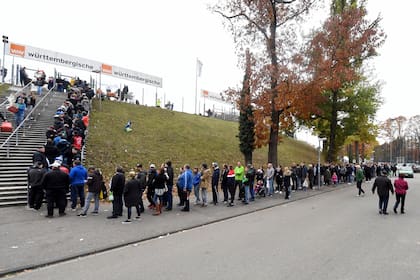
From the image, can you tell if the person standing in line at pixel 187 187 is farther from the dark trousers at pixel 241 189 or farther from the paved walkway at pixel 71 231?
the dark trousers at pixel 241 189

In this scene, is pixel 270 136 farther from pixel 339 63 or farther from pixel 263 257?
pixel 263 257

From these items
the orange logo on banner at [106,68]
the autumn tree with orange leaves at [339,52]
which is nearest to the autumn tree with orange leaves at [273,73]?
the autumn tree with orange leaves at [339,52]

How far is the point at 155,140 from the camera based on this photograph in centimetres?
2397

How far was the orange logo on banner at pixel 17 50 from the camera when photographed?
93.5ft

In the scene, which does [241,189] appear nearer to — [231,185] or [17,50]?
[231,185]

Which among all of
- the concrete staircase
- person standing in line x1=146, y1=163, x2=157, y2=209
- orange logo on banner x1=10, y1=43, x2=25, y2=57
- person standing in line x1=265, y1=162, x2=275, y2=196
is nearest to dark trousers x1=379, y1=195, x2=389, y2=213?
person standing in line x1=265, y1=162, x2=275, y2=196

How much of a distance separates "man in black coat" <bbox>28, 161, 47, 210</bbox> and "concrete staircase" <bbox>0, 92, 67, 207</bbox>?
3.04ft

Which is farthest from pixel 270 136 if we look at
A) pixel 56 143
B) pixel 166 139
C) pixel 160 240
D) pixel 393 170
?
pixel 393 170

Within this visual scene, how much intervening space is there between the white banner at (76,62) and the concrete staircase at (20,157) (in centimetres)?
1033

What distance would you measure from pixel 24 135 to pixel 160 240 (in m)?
12.1

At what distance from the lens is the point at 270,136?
74.3ft

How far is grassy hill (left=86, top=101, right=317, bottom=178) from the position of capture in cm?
1933

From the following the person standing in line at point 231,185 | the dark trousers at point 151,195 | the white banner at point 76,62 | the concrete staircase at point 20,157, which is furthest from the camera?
the white banner at point 76,62

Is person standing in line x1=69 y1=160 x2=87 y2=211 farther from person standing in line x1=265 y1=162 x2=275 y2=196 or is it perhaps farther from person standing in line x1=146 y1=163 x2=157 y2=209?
person standing in line x1=265 y1=162 x2=275 y2=196
